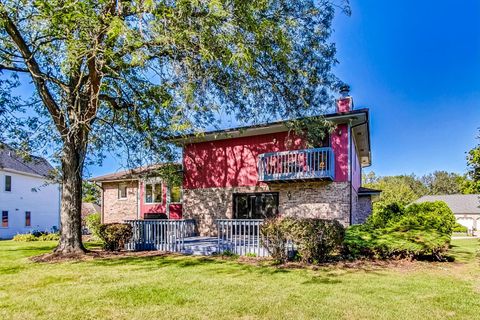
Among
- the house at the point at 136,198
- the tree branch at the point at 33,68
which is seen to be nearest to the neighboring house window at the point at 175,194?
the house at the point at 136,198

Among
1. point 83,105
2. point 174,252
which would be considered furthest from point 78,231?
point 83,105

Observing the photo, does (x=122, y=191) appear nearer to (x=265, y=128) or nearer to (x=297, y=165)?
(x=265, y=128)

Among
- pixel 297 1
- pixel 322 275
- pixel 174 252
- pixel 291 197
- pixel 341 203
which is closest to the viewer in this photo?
pixel 322 275

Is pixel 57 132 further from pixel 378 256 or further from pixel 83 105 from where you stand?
pixel 378 256

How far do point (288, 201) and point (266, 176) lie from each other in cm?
149

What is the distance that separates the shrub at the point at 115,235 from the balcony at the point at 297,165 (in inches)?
232

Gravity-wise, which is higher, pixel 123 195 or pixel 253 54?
pixel 253 54

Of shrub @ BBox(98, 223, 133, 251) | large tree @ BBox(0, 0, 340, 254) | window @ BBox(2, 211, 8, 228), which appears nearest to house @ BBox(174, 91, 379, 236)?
large tree @ BBox(0, 0, 340, 254)

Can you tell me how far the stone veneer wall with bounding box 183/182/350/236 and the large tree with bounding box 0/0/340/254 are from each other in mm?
4148

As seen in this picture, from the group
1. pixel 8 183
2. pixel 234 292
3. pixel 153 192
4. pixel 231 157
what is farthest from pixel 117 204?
pixel 234 292

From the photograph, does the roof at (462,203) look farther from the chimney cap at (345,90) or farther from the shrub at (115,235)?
the shrub at (115,235)

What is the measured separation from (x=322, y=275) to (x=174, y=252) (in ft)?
18.4

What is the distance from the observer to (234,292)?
592cm

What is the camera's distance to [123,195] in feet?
66.3
